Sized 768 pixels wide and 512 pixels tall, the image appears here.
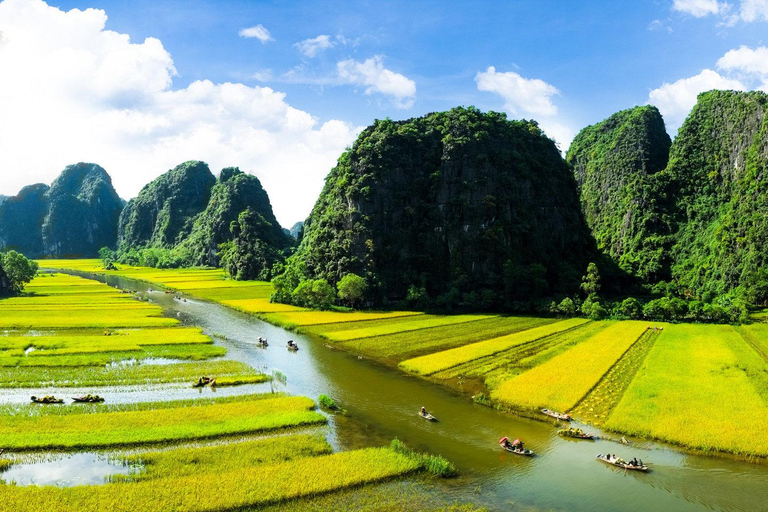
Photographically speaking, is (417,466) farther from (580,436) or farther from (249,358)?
(249,358)

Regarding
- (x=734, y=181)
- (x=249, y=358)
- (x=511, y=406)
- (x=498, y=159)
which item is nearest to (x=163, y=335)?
(x=249, y=358)

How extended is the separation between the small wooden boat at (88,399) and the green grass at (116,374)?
3.80 meters

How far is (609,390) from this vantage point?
37.2 meters

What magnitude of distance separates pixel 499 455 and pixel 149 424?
20.7 metres

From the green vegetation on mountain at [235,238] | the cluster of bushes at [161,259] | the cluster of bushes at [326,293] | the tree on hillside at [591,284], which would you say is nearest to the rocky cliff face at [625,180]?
the tree on hillside at [591,284]

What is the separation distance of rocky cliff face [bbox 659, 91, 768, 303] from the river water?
76.8 metres

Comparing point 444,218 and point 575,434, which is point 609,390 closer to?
point 575,434

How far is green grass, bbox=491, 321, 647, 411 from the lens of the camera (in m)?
34.8

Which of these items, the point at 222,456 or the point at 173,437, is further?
the point at 173,437

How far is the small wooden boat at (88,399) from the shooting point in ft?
105

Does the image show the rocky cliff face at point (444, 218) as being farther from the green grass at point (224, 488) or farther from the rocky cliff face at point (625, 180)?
the green grass at point (224, 488)

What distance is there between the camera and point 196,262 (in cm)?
17912

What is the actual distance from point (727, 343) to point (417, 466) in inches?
1871

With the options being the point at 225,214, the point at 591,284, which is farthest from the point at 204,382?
the point at 225,214
